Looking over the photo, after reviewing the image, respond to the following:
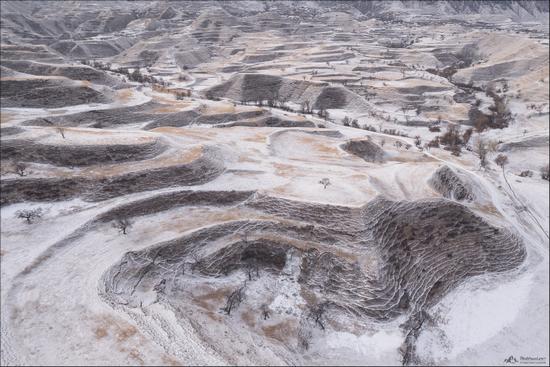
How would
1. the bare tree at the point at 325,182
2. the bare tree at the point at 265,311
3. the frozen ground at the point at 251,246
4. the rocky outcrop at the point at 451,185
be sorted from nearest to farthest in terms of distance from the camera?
the frozen ground at the point at 251,246, the bare tree at the point at 265,311, the bare tree at the point at 325,182, the rocky outcrop at the point at 451,185

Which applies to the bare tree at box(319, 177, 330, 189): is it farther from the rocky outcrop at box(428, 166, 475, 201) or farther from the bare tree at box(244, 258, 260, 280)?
the rocky outcrop at box(428, 166, 475, 201)

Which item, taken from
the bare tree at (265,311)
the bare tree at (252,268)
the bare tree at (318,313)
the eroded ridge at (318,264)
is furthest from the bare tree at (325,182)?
the bare tree at (265,311)

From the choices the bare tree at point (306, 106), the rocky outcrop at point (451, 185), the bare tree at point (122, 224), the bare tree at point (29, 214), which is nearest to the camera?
the bare tree at point (29, 214)

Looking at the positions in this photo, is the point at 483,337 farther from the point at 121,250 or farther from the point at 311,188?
the point at 121,250

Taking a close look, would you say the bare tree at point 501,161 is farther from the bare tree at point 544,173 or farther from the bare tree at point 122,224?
the bare tree at point 122,224

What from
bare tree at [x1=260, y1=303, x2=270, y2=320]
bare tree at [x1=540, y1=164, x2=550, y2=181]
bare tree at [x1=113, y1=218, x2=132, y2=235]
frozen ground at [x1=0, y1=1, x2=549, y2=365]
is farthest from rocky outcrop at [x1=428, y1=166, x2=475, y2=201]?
bare tree at [x1=113, y1=218, x2=132, y2=235]

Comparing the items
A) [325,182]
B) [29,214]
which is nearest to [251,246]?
[325,182]

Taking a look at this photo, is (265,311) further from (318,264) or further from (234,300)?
(318,264)
